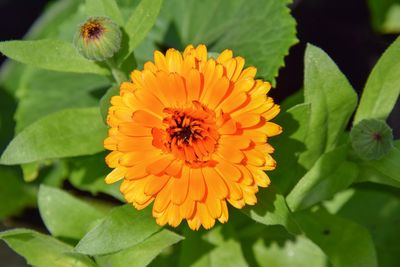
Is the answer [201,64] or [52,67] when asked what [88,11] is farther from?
[201,64]

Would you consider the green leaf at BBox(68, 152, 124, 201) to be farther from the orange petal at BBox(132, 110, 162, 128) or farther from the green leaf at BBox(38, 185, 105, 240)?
the orange petal at BBox(132, 110, 162, 128)

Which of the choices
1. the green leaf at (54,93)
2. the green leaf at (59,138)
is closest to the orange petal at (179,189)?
the green leaf at (59,138)

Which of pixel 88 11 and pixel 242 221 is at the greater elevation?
pixel 88 11

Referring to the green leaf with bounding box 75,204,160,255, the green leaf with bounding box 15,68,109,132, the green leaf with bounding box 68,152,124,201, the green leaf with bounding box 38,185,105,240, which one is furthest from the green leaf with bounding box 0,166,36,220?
the green leaf with bounding box 75,204,160,255

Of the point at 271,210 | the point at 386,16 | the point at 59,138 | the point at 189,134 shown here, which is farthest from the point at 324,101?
the point at 386,16

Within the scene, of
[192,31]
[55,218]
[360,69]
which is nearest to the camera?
[55,218]

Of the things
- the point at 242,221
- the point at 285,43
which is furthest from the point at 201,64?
the point at 242,221

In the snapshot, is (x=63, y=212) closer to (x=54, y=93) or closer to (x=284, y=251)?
(x=54, y=93)
